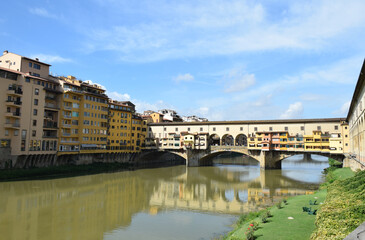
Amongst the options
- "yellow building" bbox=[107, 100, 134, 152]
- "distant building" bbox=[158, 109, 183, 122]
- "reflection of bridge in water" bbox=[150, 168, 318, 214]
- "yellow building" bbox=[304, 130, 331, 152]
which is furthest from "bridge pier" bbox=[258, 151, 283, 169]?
"distant building" bbox=[158, 109, 183, 122]

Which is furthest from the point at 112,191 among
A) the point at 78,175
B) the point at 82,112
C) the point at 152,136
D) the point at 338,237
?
the point at 152,136

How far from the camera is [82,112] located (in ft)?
171

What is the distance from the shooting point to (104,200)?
28.7 metres

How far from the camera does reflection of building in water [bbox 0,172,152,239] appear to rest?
18.3 m

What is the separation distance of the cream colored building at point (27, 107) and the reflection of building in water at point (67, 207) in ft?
27.8

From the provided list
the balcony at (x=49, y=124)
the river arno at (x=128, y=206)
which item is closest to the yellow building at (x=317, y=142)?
the river arno at (x=128, y=206)

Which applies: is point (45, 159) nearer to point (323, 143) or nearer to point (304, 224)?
point (304, 224)

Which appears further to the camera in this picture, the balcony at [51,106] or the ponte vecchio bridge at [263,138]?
the ponte vecchio bridge at [263,138]

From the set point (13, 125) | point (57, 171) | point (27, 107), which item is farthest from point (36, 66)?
point (57, 171)

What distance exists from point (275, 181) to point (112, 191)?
25085 millimetres

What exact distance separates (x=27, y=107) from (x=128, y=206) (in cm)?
2761

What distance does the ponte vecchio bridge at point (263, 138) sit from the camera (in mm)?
50531

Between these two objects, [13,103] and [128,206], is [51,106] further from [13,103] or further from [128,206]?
[128,206]

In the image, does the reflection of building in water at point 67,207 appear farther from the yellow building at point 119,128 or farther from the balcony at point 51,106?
the yellow building at point 119,128
